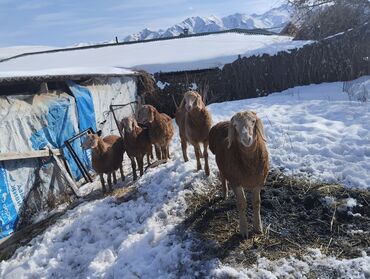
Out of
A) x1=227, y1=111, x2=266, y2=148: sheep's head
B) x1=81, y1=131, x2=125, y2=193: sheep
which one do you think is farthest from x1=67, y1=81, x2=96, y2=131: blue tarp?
x1=227, y1=111, x2=266, y2=148: sheep's head

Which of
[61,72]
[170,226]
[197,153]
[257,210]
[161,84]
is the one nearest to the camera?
[257,210]

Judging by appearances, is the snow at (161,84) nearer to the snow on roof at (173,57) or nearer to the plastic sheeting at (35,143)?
the snow on roof at (173,57)

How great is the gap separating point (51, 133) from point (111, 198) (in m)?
3.23

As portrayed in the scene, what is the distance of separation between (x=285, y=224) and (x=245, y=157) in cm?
139

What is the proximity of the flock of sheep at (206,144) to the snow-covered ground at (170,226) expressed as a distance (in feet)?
2.11

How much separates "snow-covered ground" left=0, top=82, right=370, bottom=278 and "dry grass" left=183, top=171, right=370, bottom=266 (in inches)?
7.5

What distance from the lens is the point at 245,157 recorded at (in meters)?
5.34

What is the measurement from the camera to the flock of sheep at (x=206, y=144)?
17.4 ft

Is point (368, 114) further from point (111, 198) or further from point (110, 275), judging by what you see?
point (110, 275)

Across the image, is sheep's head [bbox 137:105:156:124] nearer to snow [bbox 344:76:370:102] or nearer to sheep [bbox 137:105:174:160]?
sheep [bbox 137:105:174:160]

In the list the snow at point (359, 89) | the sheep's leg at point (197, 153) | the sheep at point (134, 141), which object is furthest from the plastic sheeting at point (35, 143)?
the snow at point (359, 89)

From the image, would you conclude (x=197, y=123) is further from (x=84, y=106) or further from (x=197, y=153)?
(x=84, y=106)

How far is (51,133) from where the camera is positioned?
33.5 ft

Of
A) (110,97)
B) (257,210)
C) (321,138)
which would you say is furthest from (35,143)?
(321,138)
